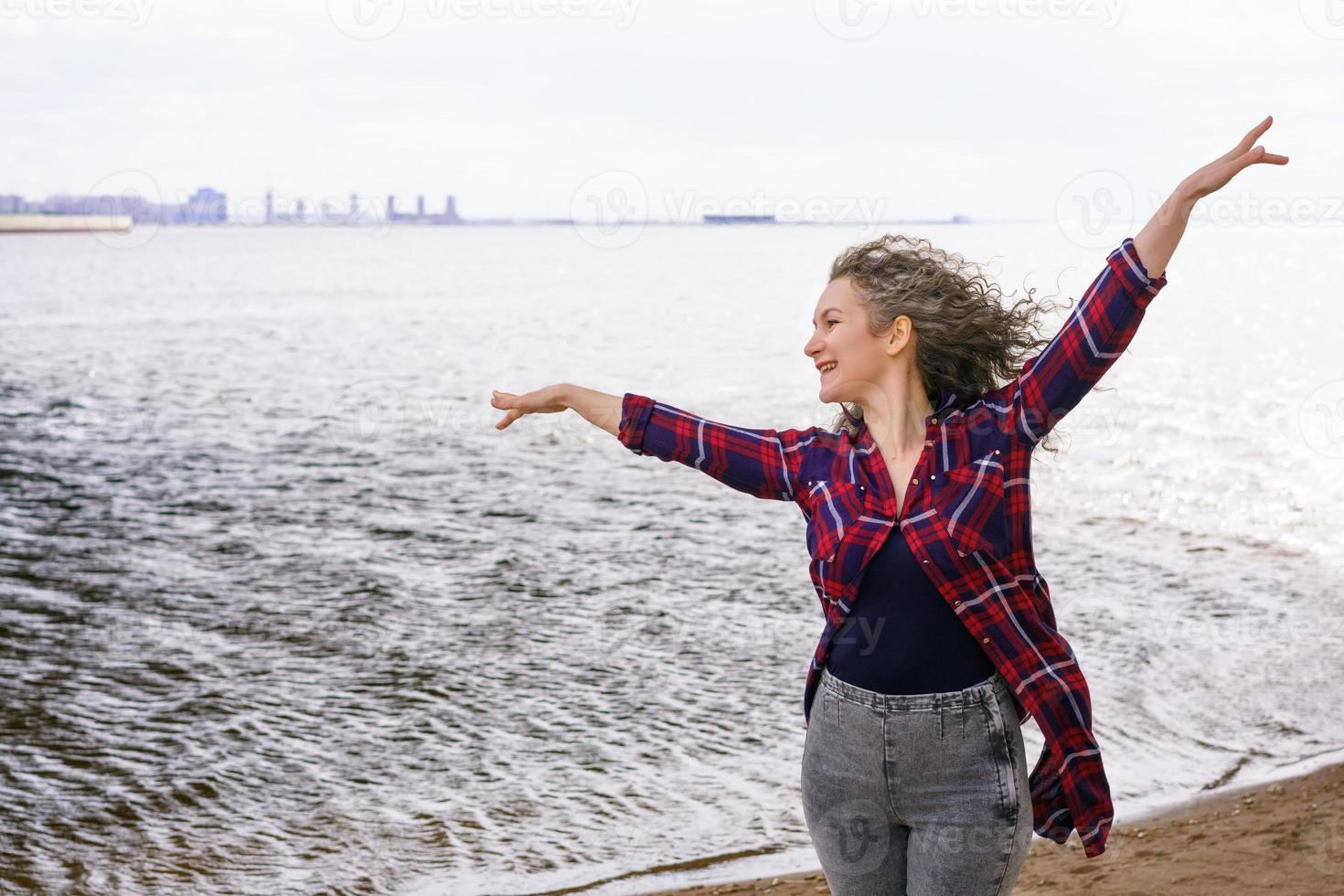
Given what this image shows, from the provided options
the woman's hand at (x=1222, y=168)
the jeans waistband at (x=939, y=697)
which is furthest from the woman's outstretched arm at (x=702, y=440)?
the woman's hand at (x=1222, y=168)

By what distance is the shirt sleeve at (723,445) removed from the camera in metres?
2.93

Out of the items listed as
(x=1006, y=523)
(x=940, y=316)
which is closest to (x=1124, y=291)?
(x=940, y=316)

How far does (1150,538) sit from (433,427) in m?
14.4

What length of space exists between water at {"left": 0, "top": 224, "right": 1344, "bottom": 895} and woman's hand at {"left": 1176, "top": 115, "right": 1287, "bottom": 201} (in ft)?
1.53

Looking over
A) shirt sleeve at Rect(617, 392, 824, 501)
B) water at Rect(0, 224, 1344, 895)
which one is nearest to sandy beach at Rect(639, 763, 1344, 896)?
water at Rect(0, 224, 1344, 895)

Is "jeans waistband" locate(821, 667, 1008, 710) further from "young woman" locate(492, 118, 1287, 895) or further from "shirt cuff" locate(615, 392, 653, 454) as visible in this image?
"shirt cuff" locate(615, 392, 653, 454)

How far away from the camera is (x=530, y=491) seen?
57.8 ft

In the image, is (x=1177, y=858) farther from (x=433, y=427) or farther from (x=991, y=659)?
(x=433, y=427)

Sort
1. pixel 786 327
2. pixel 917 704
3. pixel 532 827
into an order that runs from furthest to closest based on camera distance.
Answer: pixel 786 327 → pixel 532 827 → pixel 917 704

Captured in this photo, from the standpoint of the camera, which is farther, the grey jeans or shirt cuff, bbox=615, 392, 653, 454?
shirt cuff, bbox=615, 392, 653, 454

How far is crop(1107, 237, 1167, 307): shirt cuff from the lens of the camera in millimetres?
2537

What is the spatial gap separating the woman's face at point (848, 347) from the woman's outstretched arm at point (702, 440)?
138 mm

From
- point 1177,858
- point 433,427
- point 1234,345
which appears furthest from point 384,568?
point 1234,345

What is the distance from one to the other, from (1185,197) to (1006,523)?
747mm
